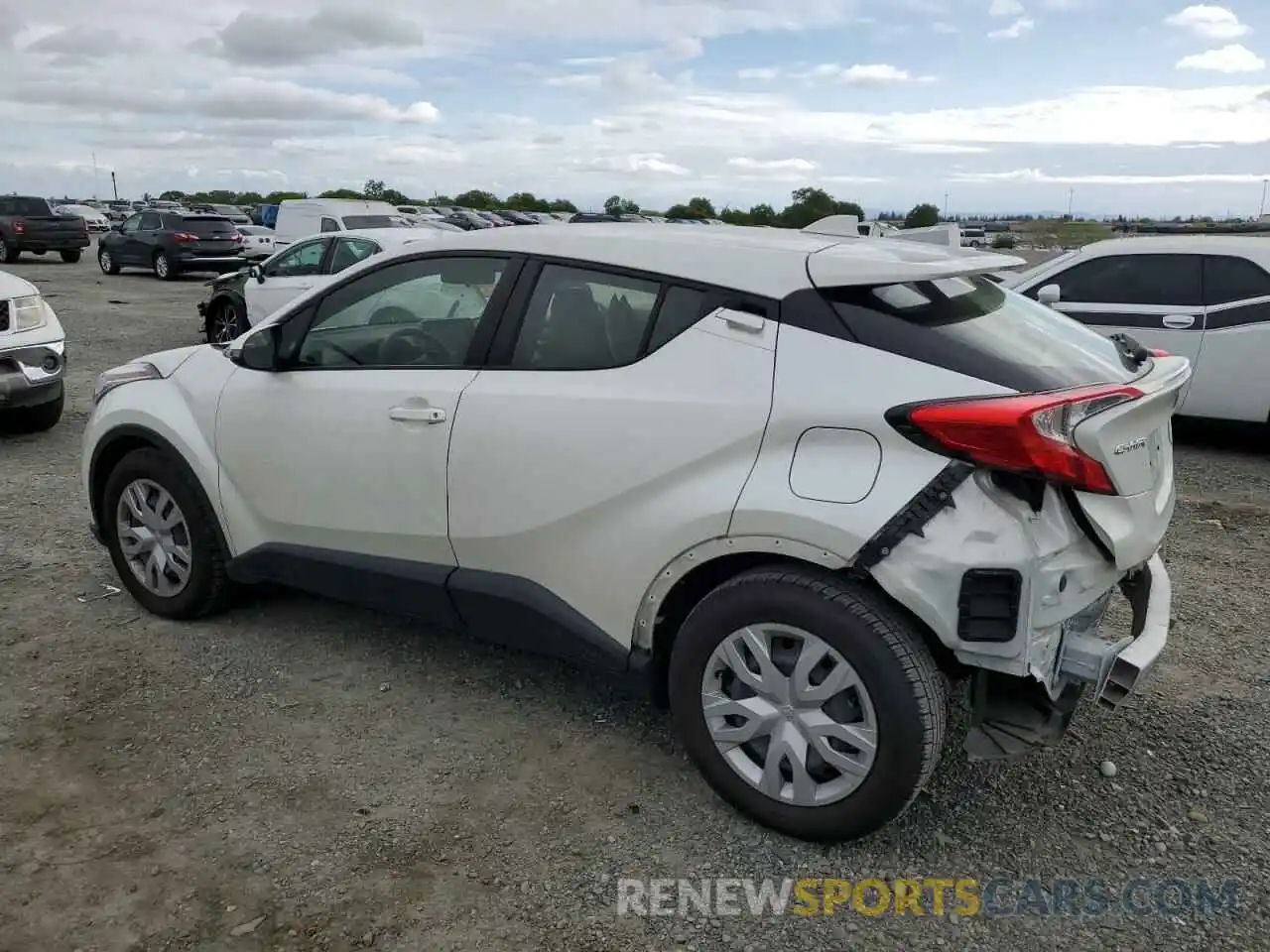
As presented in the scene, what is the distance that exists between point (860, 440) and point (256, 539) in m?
2.47

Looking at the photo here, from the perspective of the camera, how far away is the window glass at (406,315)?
3406 mm

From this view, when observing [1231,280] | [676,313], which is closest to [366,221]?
[1231,280]

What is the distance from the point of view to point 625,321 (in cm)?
306

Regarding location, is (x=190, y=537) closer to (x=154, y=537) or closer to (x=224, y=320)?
(x=154, y=537)

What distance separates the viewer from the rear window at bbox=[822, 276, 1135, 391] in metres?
2.61

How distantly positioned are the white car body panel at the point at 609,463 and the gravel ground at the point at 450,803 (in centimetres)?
62

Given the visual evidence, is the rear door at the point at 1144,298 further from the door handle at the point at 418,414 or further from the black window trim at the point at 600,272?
the door handle at the point at 418,414

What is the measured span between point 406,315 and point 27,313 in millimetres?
5120

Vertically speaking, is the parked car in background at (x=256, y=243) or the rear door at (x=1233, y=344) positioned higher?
the parked car in background at (x=256, y=243)

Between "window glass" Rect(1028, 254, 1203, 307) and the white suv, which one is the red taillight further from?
"window glass" Rect(1028, 254, 1203, 307)

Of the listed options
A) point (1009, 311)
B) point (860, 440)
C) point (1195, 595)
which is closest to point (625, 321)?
point (860, 440)

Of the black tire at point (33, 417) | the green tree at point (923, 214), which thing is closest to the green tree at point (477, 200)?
the green tree at point (923, 214)

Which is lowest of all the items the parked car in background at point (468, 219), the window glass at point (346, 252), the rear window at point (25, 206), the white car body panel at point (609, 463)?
the white car body panel at point (609, 463)

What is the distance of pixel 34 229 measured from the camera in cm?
2673
